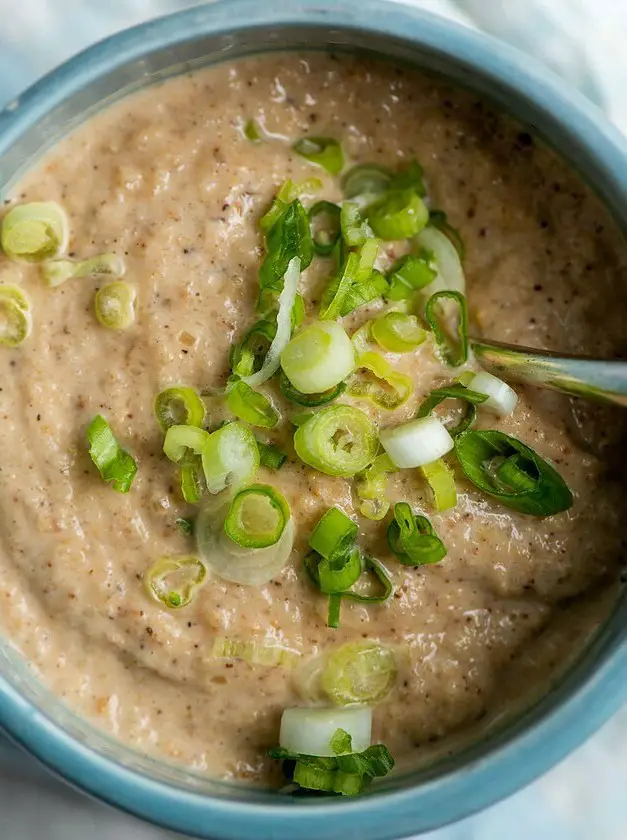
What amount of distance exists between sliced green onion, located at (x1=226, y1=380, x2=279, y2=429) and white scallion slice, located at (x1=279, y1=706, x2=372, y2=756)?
1.74 feet

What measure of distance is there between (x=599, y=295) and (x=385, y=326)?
414mm

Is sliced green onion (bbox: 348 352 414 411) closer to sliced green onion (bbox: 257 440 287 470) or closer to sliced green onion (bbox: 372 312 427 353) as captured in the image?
sliced green onion (bbox: 372 312 427 353)

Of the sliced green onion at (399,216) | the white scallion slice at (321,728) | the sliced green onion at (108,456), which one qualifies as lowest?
the white scallion slice at (321,728)

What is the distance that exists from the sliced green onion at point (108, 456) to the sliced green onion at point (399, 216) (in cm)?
63

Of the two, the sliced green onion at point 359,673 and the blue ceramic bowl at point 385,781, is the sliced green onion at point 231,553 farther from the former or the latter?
the blue ceramic bowl at point 385,781

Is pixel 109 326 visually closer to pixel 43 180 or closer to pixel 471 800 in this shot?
pixel 43 180

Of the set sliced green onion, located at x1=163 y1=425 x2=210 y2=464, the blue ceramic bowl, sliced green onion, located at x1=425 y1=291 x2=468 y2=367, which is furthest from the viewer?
sliced green onion, located at x1=425 y1=291 x2=468 y2=367

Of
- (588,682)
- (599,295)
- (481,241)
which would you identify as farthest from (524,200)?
(588,682)

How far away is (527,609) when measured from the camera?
1781 millimetres

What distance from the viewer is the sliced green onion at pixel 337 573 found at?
1657 millimetres

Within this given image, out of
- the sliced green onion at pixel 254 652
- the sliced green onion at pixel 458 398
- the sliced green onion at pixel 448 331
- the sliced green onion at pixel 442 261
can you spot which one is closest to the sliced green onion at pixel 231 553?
the sliced green onion at pixel 254 652

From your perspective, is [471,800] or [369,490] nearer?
[471,800]

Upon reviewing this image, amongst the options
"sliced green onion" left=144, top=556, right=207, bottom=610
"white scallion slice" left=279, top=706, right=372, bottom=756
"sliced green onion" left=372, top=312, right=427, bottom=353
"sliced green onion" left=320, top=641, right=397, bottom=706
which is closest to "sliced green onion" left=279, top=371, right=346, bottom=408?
"sliced green onion" left=372, top=312, right=427, bottom=353

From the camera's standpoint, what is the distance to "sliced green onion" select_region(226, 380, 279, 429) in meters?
1.66
